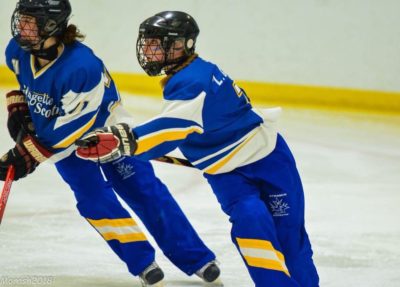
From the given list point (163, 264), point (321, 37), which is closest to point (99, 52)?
point (321, 37)

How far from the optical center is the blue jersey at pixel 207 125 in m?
2.69

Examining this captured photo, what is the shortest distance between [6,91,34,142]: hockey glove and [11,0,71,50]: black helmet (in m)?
0.23

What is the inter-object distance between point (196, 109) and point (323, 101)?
4301mm

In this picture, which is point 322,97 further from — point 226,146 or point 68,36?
point 226,146

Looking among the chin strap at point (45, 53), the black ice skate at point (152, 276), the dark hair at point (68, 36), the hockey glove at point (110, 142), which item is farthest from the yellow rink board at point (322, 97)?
the hockey glove at point (110, 142)

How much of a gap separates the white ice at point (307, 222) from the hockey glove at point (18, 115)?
570mm

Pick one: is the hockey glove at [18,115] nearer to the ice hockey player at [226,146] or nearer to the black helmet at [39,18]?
the black helmet at [39,18]

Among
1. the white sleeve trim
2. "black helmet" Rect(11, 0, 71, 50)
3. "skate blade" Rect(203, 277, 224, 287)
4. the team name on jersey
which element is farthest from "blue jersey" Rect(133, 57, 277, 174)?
"skate blade" Rect(203, 277, 224, 287)

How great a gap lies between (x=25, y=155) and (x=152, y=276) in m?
0.65

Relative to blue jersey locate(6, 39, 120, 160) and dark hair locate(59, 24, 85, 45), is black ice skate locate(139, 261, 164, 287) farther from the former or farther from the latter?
dark hair locate(59, 24, 85, 45)

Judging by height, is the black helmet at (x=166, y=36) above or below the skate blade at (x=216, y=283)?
above

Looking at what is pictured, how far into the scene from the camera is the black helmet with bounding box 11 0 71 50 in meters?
3.16

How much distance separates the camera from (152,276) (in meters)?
3.44

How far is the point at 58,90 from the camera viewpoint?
10.4 feet
